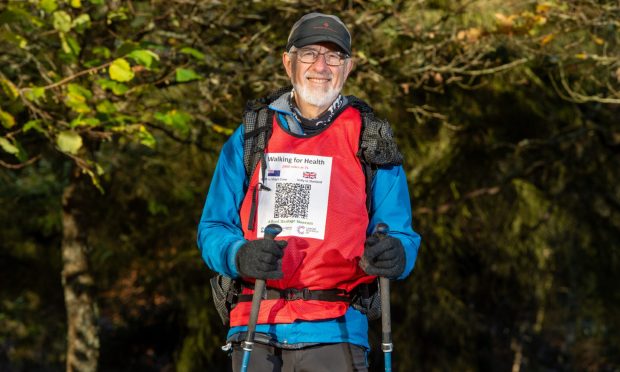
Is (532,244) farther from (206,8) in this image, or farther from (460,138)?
(206,8)

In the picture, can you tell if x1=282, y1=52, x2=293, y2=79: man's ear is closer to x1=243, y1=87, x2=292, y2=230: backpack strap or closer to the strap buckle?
x1=243, y1=87, x2=292, y2=230: backpack strap

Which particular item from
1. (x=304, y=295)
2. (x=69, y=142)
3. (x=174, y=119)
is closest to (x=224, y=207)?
(x=304, y=295)

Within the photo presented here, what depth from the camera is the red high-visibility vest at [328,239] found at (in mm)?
3086

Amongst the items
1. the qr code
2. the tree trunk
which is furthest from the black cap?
the tree trunk

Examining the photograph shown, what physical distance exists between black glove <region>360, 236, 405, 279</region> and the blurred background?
2.66 metres

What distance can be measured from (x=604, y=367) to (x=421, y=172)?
23.8 ft

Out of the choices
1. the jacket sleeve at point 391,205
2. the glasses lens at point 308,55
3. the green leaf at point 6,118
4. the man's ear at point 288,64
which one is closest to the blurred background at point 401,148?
the green leaf at point 6,118

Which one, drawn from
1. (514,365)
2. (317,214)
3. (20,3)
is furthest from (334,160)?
(514,365)

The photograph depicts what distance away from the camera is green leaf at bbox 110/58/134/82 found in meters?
5.27

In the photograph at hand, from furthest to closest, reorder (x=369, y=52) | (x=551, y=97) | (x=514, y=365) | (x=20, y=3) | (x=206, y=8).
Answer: (x=514, y=365) < (x=551, y=97) < (x=369, y=52) < (x=206, y=8) < (x=20, y=3)

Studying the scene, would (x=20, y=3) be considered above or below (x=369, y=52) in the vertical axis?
below

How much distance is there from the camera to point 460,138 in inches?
392

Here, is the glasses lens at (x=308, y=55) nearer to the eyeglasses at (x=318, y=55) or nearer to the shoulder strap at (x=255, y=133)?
the eyeglasses at (x=318, y=55)

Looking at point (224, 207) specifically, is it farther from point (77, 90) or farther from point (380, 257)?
point (77, 90)
